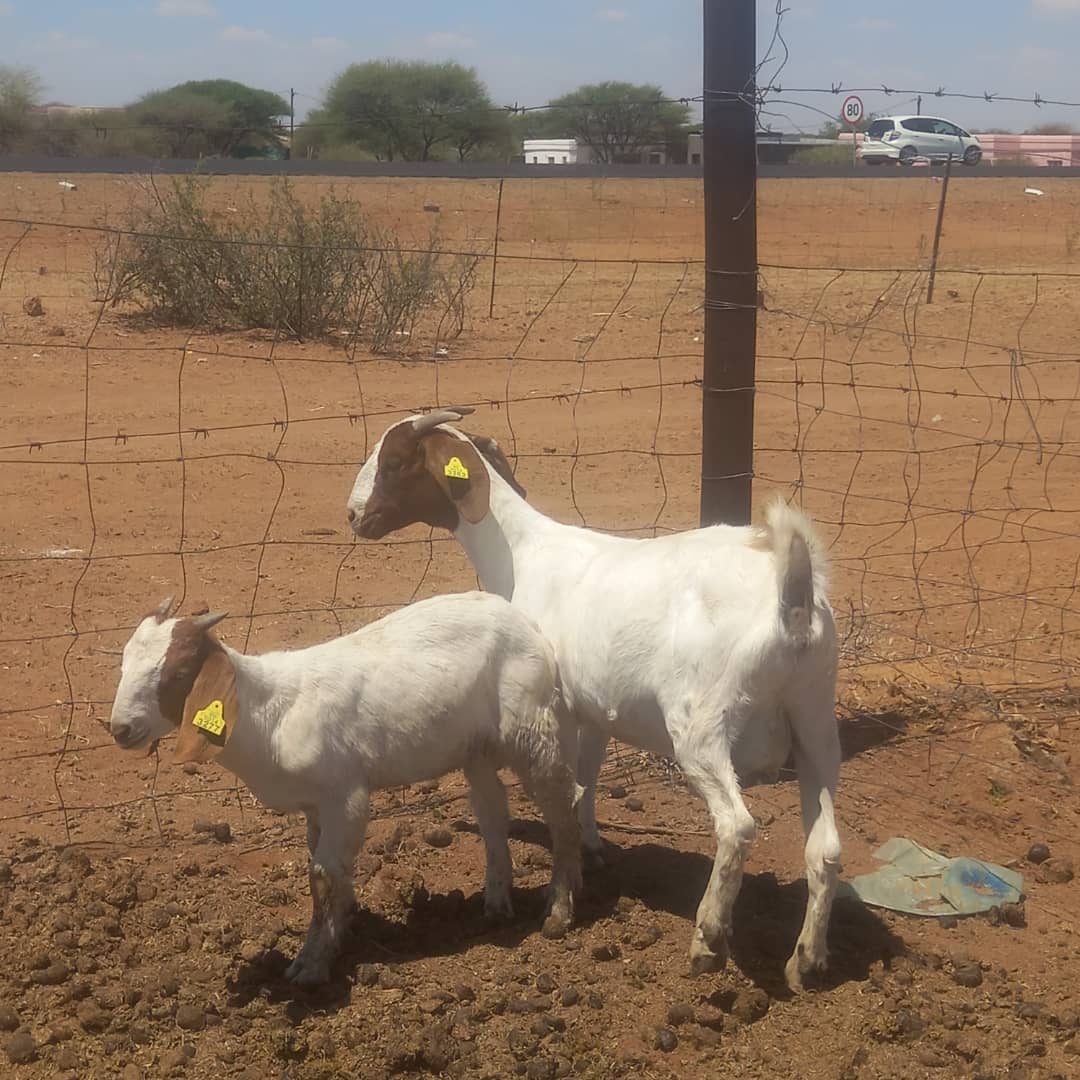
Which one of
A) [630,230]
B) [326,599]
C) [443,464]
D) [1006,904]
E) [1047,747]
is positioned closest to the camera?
[1006,904]

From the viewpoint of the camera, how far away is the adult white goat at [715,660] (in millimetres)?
4523

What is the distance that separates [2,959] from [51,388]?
958 cm

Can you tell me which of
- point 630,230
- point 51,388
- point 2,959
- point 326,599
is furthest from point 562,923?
point 630,230

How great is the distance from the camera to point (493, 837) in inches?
202

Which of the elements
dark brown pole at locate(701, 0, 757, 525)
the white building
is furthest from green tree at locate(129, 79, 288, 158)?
dark brown pole at locate(701, 0, 757, 525)

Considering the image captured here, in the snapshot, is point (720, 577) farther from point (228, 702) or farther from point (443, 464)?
point (228, 702)

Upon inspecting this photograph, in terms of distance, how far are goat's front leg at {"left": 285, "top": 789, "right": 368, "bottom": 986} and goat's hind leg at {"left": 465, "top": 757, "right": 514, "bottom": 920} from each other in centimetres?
57

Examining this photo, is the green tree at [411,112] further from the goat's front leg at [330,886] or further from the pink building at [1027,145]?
the goat's front leg at [330,886]

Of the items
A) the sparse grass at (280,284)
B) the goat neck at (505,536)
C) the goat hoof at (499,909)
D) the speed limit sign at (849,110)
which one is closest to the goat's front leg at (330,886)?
the goat hoof at (499,909)

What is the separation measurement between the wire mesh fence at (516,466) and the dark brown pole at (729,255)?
0.58m

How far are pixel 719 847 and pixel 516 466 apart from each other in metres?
6.60

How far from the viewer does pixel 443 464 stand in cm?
546

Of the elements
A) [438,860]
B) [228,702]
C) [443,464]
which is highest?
[443,464]

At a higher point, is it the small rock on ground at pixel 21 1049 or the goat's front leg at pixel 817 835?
the goat's front leg at pixel 817 835
